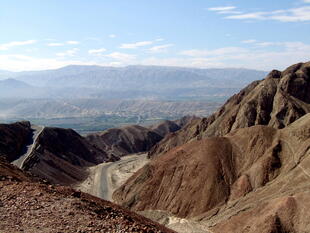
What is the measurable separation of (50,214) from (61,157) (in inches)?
3879

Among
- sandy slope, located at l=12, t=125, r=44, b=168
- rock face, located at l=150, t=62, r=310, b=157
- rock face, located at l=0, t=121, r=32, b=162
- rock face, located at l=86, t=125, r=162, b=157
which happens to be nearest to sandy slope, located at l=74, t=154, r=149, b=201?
sandy slope, located at l=12, t=125, r=44, b=168

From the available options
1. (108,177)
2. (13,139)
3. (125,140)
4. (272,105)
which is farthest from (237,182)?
(125,140)

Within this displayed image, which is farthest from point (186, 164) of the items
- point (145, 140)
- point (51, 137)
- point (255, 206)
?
point (145, 140)

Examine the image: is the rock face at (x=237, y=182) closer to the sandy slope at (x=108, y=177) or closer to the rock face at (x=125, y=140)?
the sandy slope at (x=108, y=177)

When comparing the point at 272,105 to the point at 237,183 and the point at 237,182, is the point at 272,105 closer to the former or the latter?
the point at 237,182

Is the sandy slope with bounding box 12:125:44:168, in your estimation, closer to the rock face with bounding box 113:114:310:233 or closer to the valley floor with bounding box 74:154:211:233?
the valley floor with bounding box 74:154:211:233

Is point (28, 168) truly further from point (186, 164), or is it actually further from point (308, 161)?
point (308, 161)

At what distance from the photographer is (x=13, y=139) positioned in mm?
110500

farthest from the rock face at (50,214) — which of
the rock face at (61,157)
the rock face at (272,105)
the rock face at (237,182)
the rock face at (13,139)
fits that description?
the rock face at (272,105)

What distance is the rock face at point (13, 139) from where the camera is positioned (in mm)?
101469

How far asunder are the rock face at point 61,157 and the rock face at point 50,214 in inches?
2669

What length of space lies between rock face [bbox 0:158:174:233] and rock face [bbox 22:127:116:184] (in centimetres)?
6779

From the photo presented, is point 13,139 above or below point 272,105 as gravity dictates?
below

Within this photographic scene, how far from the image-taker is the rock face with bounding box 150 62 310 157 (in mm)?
95688
